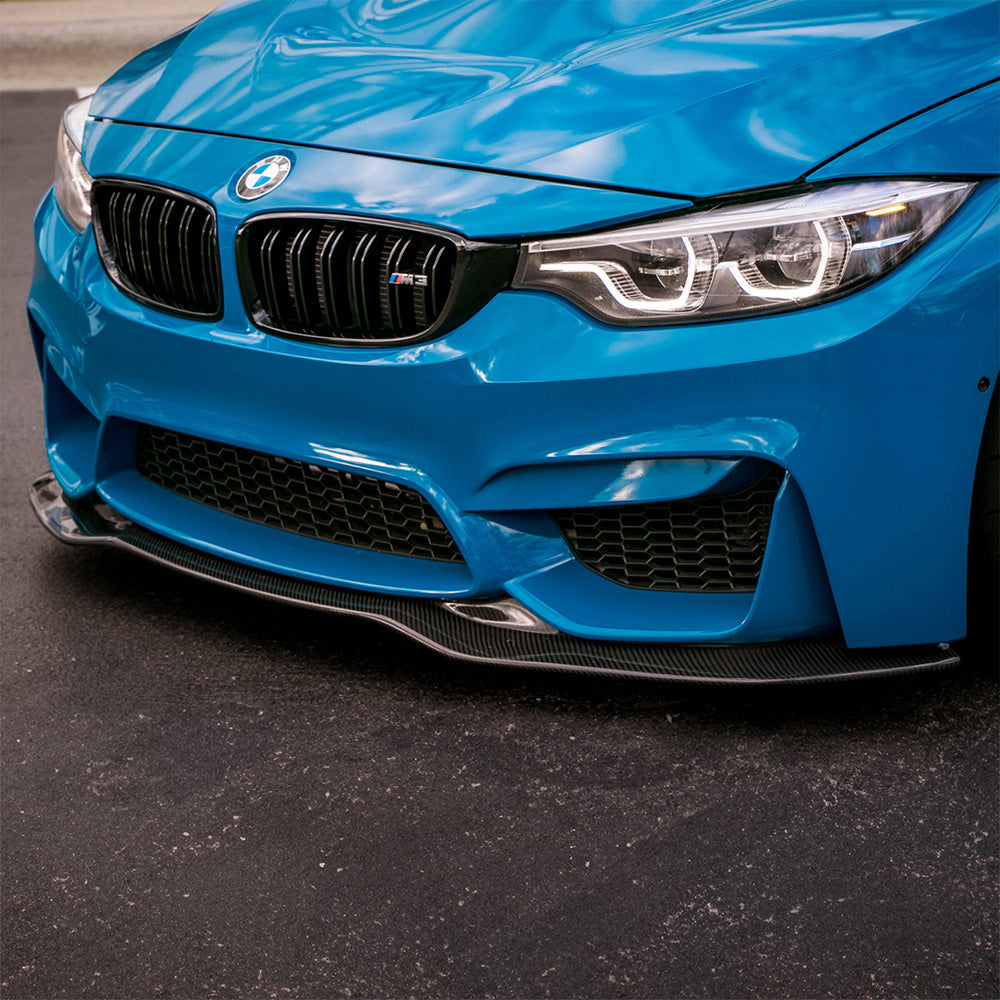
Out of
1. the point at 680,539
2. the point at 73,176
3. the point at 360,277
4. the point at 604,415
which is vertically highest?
the point at 73,176

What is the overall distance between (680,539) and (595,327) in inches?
15.1

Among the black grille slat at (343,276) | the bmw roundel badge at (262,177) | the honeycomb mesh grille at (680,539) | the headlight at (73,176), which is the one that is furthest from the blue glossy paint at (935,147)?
the headlight at (73,176)

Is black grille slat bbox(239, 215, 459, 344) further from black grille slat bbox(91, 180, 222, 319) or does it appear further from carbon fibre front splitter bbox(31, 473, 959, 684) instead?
carbon fibre front splitter bbox(31, 473, 959, 684)

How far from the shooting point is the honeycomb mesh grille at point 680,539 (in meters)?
2.14

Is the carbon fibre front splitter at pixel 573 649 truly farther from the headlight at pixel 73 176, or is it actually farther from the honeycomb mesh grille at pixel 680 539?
the headlight at pixel 73 176

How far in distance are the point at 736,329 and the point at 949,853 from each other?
0.84 meters

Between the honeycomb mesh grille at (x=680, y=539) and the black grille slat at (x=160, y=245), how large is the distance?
0.74 meters

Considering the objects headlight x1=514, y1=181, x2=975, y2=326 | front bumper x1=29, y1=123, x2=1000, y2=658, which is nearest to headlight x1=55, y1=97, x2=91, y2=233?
front bumper x1=29, y1=123, x2=1000, y2=658

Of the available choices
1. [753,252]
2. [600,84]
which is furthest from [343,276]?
[753,252]

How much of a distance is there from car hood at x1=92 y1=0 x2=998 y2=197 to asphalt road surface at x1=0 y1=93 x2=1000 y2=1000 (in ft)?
3.03

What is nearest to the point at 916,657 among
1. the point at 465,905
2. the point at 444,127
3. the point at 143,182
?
the point at 465,905

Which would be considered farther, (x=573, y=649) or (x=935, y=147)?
(x=573, y=649)

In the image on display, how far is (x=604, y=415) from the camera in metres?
2.07

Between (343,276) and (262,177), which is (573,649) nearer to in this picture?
(343,276)
